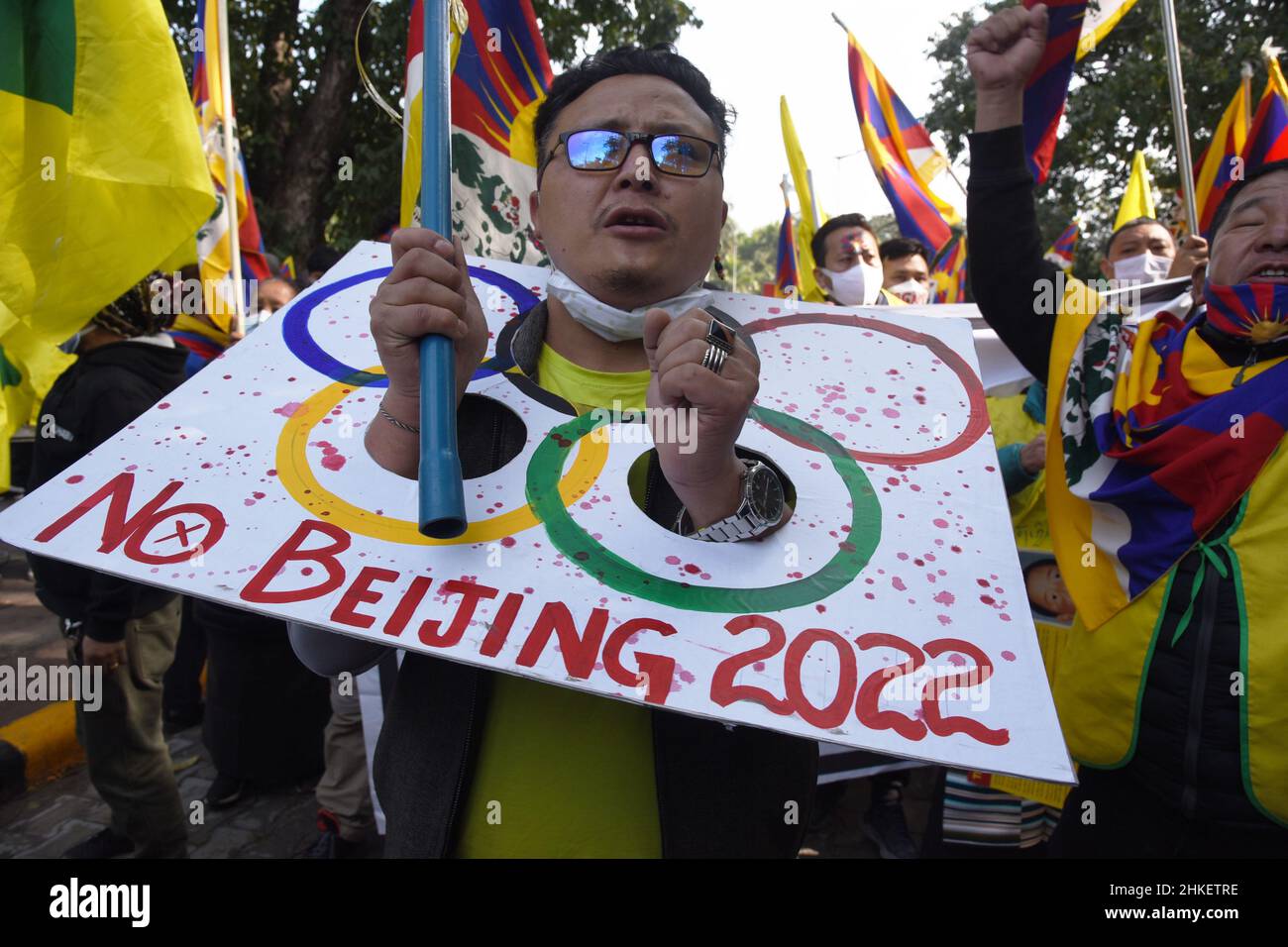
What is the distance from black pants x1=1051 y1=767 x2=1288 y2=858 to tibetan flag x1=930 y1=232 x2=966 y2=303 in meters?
4.74

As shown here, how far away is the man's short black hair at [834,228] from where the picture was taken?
434 centimetres

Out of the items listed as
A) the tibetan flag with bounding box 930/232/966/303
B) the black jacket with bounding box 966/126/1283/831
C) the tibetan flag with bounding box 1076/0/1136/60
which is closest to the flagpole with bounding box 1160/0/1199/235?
the tibetan flag with bounding box 1076/0/1136/60

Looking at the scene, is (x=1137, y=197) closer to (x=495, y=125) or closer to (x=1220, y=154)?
(x=1220, y=154)

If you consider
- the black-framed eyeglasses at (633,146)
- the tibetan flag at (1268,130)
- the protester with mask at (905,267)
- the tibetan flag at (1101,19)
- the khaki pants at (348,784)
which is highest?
the tibetan flag at (1101,19)

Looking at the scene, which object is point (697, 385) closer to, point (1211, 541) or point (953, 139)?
point (1211, 541)

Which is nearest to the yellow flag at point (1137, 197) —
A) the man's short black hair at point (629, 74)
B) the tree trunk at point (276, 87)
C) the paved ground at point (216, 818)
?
the paved ground at point (216, 818)

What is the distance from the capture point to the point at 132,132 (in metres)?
1.75

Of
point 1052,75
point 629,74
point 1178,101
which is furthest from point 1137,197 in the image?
point 629,74

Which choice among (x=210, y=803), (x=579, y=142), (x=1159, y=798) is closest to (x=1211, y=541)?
(x=1159, y=798)

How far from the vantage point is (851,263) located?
4227 mm

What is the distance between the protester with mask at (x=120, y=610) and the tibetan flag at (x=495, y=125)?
1171 mm

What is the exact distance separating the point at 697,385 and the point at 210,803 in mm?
3318

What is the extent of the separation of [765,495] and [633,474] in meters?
0.24

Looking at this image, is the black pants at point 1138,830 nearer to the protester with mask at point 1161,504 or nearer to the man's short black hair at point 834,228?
the protester with mask at point 1161,504
